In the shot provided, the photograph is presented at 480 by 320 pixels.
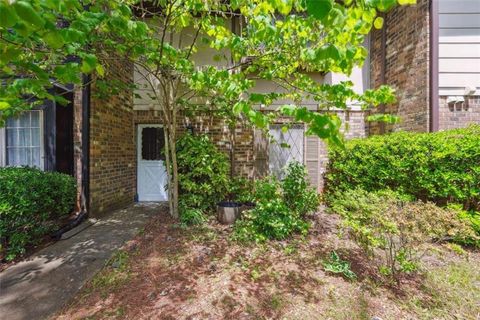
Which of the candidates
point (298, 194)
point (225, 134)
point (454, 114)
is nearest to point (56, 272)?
point (298, 194)

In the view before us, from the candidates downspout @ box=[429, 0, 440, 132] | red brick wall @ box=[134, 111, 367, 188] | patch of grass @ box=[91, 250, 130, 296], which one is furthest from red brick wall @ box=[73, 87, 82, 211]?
downspout @ box=[429, 0, 440, 132]

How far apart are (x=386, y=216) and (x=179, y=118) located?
5018mm

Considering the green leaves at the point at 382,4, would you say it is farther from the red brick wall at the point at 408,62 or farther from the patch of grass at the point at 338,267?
the red brick wall at the point at 408,62

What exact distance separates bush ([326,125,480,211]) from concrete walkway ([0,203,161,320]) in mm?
4725

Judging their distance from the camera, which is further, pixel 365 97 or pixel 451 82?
pixel 451 82

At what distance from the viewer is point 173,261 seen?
3188 millimetres

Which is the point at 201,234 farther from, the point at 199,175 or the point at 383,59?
the point at 383,59

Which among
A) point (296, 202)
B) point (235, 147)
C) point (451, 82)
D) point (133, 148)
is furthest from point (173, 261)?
point (451, 82)

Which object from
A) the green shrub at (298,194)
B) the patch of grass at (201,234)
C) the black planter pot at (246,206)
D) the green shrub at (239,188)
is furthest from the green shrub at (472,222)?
the patch of grass at (201,234)

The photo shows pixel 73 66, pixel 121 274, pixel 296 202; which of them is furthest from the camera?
pixel 296 202

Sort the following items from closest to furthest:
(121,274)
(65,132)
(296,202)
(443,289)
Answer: (443,289) → (121,274) → (296,202) → (65,132)

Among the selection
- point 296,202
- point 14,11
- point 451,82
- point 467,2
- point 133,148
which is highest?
point 467,2

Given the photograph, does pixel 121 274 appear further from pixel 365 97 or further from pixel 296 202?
pixel 365 97

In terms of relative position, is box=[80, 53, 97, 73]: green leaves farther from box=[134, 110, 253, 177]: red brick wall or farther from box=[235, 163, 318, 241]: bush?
box=[134, 110, 253, 177]: red brick wall
